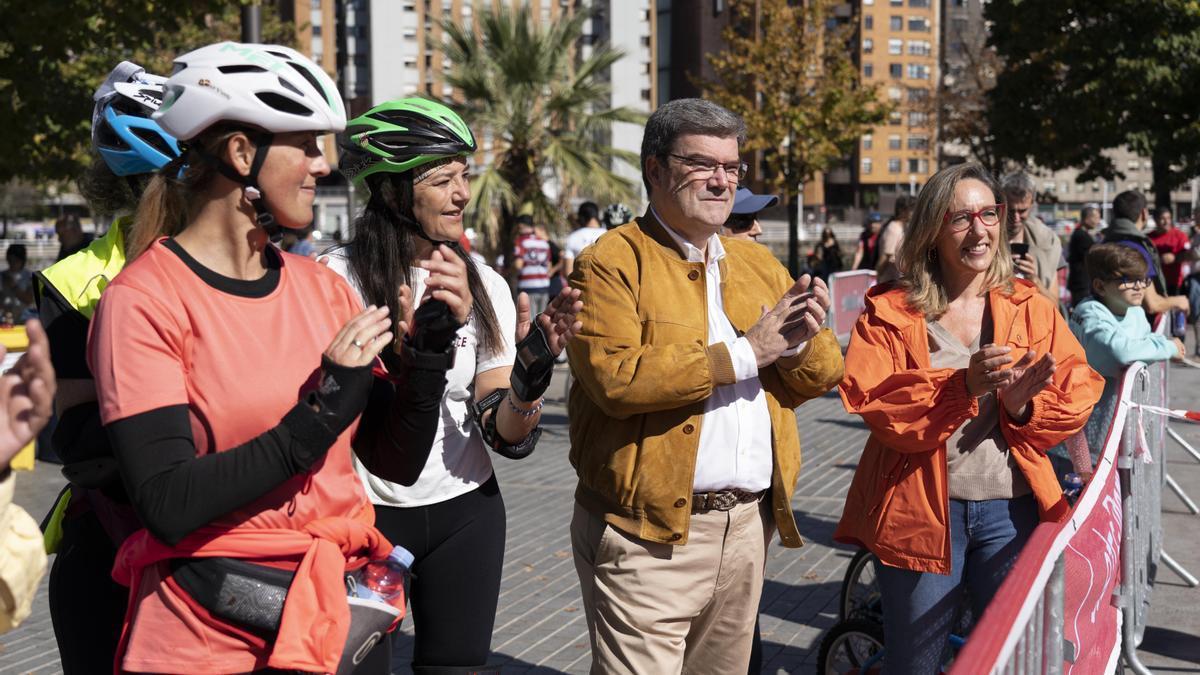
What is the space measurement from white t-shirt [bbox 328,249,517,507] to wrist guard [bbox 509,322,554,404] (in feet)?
0.55

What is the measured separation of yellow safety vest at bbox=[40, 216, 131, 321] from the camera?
8.93 ft

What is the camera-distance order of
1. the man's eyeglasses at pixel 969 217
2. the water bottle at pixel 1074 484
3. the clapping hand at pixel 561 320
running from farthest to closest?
1. the water bottle at pixel 1074 484
2. the man's eyeglasses at pixel 969 217
3. the clapping hand at pixel 561 320

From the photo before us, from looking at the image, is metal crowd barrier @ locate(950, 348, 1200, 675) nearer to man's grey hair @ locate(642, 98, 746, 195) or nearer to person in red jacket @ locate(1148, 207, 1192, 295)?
man's grey hair @ locate(642, 98, 746, 195)

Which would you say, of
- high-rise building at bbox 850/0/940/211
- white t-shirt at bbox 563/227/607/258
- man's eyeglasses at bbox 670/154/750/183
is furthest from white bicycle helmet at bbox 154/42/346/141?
high-rise building at bbox 850/0/940/211

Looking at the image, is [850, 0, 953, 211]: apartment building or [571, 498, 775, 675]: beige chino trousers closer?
[571, 498, 775, 675]: beige chino trousers

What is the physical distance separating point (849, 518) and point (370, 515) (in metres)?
1.91

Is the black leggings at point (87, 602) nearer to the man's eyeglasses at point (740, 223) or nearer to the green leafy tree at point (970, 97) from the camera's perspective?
the man's eyeglasses at point (740, 223)

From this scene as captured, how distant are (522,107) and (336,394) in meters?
14.3

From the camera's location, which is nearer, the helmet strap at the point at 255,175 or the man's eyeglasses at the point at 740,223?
the helmet strap at the point at 255,175

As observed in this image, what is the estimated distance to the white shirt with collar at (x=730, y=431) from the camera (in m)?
3.41

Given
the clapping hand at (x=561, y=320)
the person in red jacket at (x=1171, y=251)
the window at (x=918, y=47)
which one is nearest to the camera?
the clapping hand at (x=561, y=320)

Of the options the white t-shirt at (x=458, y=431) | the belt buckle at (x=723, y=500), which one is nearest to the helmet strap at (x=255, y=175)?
the white t-shirt at (x=458, y=431)

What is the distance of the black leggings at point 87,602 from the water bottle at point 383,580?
0.59m

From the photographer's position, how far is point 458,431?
3.46 meters
